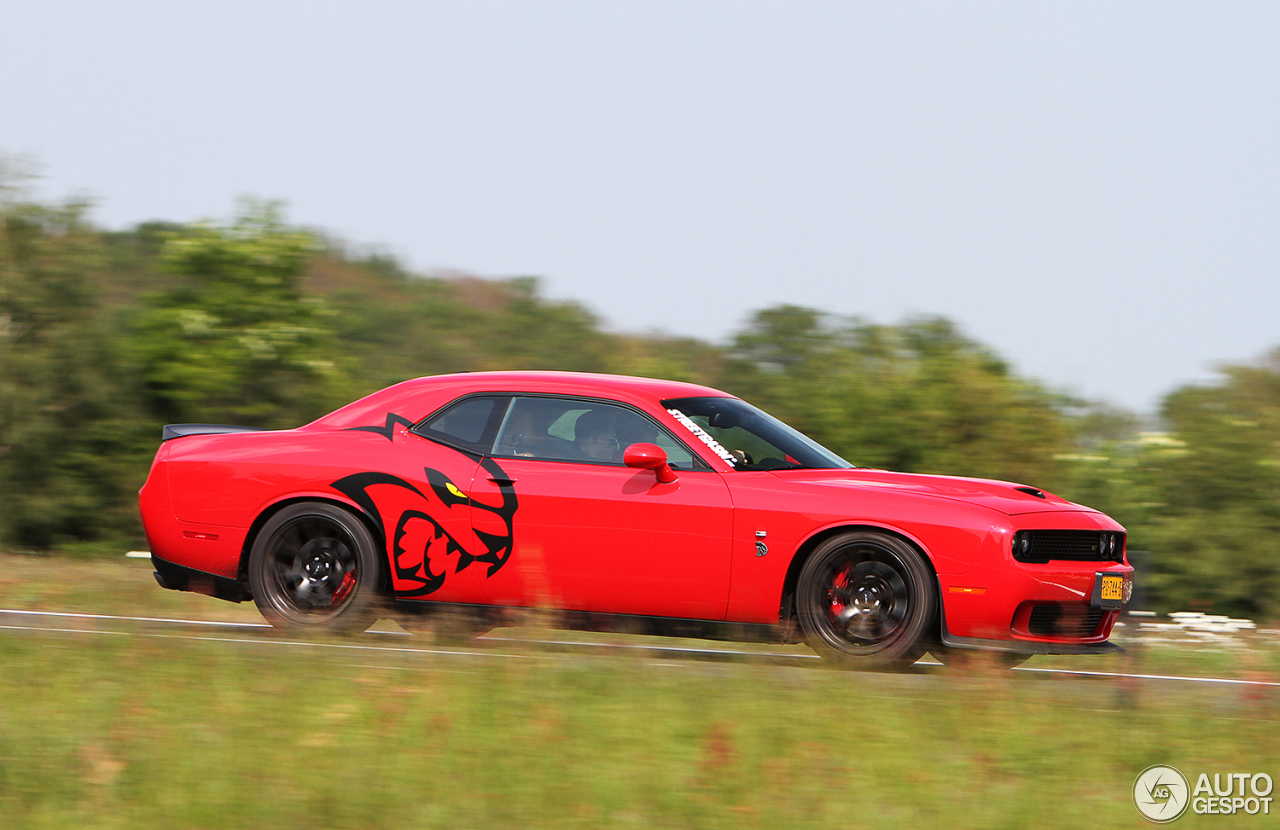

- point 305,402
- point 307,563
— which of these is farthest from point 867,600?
point 305,402

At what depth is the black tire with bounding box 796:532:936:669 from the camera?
6348 millimetres

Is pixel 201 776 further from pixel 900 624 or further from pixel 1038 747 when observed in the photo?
pixel 900 624

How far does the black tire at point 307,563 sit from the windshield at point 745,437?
1872 mm

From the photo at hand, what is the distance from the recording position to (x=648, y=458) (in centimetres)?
662

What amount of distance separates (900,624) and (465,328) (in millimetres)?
17078

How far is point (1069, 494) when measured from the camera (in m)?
14.7

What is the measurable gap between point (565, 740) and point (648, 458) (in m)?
2.25

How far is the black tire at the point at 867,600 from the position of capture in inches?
250

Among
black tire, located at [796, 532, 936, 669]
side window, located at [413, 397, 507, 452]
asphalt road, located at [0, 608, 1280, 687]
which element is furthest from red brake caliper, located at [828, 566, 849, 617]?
side window, located at [413, 397, 507, 452]

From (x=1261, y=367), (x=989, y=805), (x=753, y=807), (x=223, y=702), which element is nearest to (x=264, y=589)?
(x=223, y=702)

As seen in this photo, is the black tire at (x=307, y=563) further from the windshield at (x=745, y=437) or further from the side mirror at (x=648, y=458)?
the windshield at (x=745, y=437)

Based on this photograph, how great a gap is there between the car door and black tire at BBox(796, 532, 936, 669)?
467 mm

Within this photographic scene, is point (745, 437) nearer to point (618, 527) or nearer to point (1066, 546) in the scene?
point (618, 527)

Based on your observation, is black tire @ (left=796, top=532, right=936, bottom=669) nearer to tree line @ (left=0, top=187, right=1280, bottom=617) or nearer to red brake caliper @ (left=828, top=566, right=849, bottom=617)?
red brake caliper @ (left=828, top=566, right=849, bottom=617)
